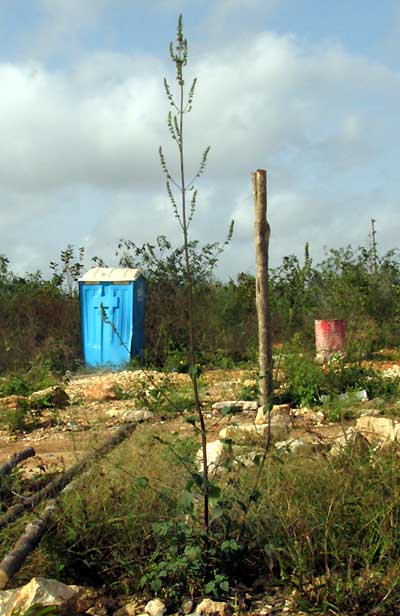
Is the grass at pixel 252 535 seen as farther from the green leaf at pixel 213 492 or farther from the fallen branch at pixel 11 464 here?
the fallen branch at pixel 11 464

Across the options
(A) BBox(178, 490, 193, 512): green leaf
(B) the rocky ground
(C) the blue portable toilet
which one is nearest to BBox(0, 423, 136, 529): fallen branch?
(B) the rocky ground

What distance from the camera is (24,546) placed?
11.1 feet

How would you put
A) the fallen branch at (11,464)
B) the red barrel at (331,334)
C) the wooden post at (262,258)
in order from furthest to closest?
the red barrel at (331,334), the wooden post at (262,258), the fallen branch at (11,464)

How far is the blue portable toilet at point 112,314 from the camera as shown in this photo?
→ 12898mm

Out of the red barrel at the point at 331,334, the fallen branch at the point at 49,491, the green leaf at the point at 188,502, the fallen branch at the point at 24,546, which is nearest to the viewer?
the green leaf at the point at 188,502

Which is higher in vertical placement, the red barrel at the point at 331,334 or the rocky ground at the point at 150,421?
the red barrel at the point at 331,334

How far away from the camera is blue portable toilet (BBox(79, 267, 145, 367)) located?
12.9 m

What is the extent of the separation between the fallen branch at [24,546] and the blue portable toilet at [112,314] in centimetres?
913

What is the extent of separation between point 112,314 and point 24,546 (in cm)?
968

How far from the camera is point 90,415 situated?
8234 millimetres

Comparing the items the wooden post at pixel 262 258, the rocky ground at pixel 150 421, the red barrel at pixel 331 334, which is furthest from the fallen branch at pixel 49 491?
the red barrel at pixel 331 334

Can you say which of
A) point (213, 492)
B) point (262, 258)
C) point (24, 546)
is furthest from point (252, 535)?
point (262, 258)

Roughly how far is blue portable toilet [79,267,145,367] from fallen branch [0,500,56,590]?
9.13m

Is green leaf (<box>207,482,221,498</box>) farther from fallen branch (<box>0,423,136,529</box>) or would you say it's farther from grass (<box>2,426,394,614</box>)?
fallen branch (<box>0,423,136,529</box>)
